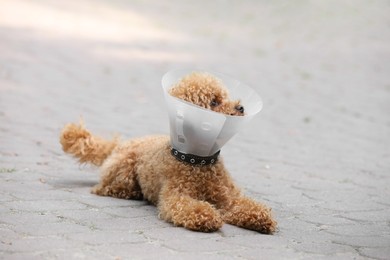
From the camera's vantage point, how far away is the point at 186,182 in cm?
419

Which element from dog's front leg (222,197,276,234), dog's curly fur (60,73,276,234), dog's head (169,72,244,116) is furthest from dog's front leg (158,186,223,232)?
dog's head (169,72,244,116)

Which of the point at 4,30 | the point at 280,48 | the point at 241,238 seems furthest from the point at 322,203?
the point at 280,48

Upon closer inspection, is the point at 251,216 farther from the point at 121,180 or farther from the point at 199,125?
the point at 121,180

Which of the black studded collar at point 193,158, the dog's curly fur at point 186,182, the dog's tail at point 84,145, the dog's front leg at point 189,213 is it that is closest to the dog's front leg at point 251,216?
the dog's curly fur at point 186,182

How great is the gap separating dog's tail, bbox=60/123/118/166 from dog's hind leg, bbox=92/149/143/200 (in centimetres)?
34

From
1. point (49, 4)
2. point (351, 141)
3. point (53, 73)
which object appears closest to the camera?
point (351, 141)

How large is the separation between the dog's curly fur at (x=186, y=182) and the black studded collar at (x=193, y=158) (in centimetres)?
2

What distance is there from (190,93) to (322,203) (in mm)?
1312

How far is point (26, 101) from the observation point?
7707mm

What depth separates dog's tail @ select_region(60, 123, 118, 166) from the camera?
496cm

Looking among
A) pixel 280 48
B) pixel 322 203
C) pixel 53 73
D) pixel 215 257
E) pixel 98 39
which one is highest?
pixel 280 48

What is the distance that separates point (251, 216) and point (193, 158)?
1.59 ft

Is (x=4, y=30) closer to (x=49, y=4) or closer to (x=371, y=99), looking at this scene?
(x=49, y=4)

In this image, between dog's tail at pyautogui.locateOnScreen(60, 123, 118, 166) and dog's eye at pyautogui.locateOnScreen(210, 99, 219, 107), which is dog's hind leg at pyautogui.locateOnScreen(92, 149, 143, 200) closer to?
dog's tail at pyautogui.locateOnScreen(60, 123, 118, 166)
